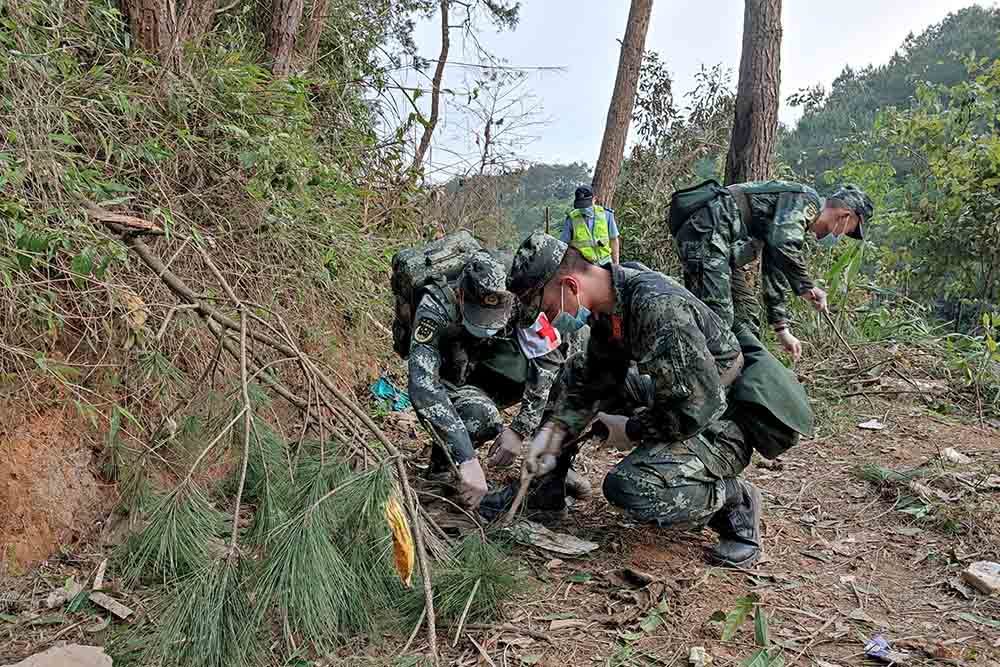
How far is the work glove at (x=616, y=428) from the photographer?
2672 mm

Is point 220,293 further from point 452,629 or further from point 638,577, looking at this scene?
point 638,577

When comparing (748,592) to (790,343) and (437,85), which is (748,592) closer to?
(790,343)

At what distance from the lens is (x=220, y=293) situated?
3264 millimetres

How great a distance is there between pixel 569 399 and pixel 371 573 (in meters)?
0.97

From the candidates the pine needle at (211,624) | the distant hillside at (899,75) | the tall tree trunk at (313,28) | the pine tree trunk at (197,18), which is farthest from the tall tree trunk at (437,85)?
the distant hillside at (899,75)

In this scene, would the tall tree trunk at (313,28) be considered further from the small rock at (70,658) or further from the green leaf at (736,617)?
the green leaf at (736,617)

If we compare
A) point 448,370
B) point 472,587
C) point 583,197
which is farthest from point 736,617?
point 583,197

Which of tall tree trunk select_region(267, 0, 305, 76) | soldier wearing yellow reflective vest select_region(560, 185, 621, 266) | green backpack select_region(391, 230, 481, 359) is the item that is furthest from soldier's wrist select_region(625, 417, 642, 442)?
tall tree trunk select_region(267, 0, 305, 76)

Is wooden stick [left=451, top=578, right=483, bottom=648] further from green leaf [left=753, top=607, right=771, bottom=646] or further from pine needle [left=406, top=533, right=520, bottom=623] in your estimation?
green leaf [left=753, top=607, right=771, bottom=646]

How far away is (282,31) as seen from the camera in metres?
4.34

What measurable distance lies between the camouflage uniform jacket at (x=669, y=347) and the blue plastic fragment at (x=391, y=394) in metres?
1.75

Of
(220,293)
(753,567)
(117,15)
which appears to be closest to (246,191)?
(220,293)

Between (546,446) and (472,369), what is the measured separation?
78 cm

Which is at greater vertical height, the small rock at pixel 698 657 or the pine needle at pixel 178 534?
the pine needle at pixel 178 534
